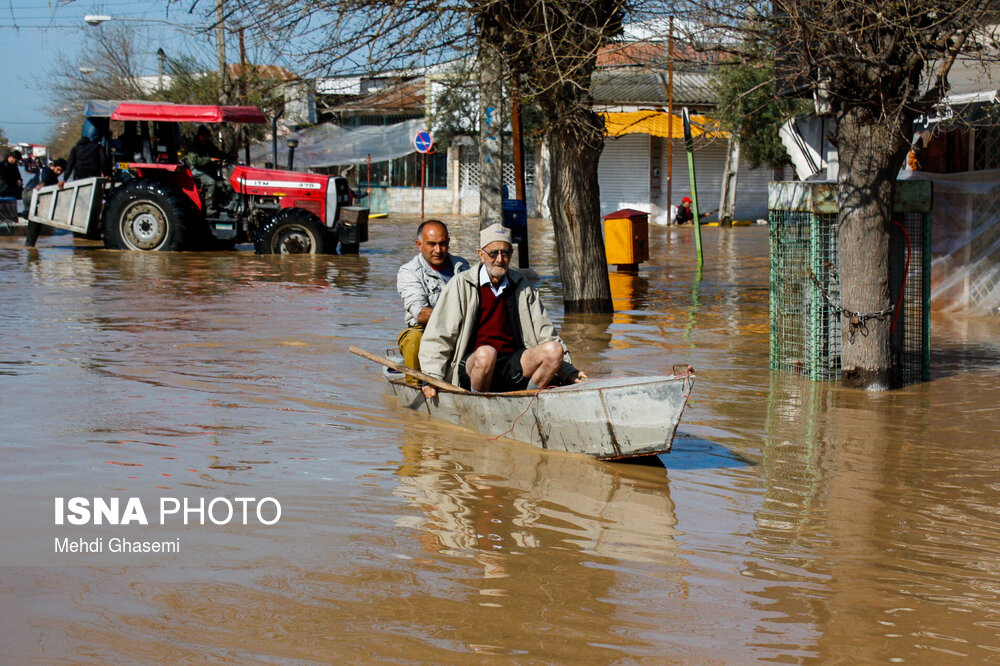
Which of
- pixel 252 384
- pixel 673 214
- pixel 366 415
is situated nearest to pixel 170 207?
pixel 252 384

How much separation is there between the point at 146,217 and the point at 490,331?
542 inches

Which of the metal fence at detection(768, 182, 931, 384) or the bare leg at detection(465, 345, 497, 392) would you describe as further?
the metal fence at detection(768, 182, 931, 384)

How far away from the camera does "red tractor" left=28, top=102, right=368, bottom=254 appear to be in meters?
19.3

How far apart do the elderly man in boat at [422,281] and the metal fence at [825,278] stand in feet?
9.14

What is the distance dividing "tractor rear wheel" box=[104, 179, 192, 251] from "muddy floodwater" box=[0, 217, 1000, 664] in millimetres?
9064

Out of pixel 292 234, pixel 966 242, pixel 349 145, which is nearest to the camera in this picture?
pixel 966 242

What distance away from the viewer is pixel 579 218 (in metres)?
12.7

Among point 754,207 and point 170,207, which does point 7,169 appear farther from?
point 754,207

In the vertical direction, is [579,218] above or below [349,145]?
below

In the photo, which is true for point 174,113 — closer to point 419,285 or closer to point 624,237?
point 624,237

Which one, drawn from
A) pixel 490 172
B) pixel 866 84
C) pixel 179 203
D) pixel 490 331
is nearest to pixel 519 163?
pixel 490 172

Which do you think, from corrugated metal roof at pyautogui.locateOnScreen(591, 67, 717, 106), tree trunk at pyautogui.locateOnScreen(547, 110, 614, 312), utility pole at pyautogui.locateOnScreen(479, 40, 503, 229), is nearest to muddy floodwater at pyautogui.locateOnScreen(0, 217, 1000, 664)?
tree trunk at pyautogui.locateOnScreen(547, 110, 614, 312)

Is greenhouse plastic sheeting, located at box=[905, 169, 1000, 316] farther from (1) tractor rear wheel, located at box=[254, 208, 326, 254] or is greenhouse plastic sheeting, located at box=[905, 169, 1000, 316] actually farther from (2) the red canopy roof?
(2) the red canopy roof

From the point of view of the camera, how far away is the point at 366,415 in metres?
7.75
